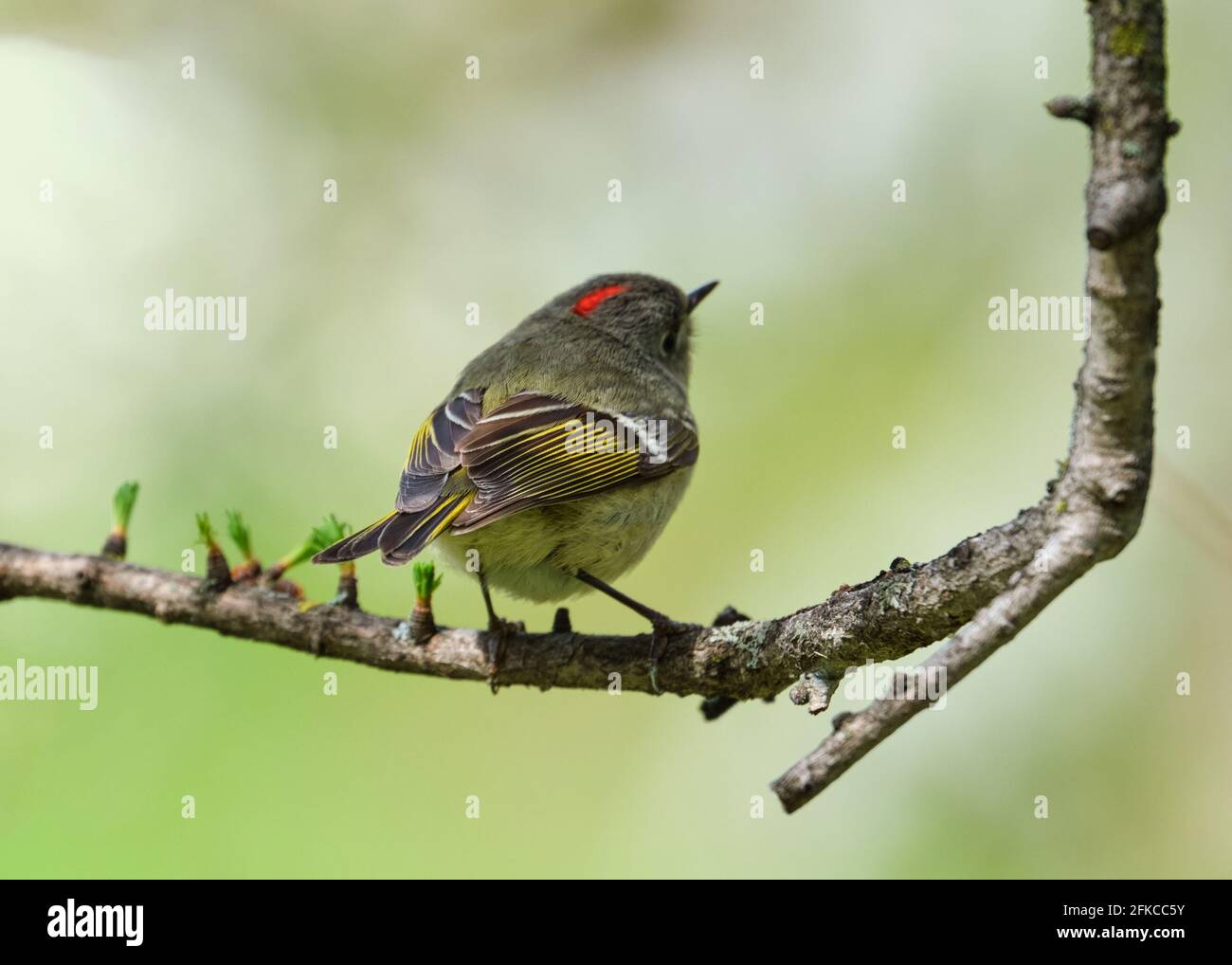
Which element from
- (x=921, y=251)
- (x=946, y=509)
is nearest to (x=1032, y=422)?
(x=946, y=509)

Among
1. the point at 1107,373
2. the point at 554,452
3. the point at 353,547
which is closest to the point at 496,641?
the point at 353,547

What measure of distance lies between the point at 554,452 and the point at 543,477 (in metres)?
0.23

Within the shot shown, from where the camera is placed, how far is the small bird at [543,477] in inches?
140

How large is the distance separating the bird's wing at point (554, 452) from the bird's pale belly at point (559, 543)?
0.09m

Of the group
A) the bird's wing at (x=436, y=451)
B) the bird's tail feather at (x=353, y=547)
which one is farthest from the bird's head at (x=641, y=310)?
the bird's tail feather at (x=353, y=547)

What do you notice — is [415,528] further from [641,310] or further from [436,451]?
[641,310]

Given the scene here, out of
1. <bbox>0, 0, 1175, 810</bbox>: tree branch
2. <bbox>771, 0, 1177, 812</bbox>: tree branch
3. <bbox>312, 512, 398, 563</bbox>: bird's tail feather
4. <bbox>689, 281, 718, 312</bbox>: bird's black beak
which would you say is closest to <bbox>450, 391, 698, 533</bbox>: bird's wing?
<bbox>312, 512, 398, 563</bbox>: bird's tail feather

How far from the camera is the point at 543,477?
370 centimetres

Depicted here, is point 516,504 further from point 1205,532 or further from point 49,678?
point 49,678

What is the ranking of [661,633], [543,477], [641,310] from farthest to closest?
[641,310], [543,477], [661,633]

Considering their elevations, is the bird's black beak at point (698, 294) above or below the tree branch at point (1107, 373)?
above

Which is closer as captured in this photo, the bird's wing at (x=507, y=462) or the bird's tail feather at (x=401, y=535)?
the bird's tail feather at (x=401, y=535)

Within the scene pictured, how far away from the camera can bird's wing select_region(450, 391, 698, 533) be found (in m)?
3.62

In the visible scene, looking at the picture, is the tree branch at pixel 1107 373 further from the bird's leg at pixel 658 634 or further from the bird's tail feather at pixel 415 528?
the bird's tail feather at pixel 415 528
